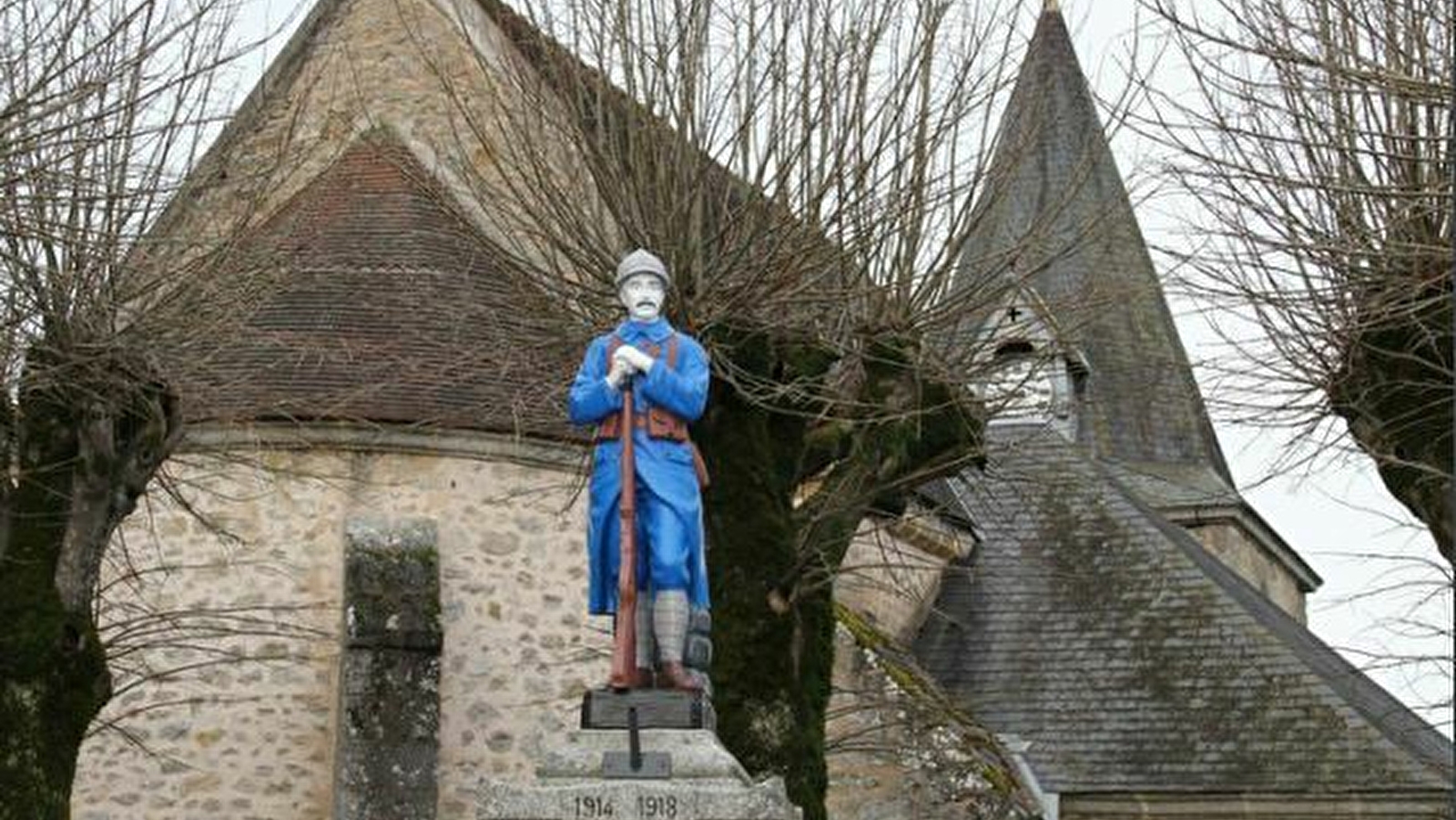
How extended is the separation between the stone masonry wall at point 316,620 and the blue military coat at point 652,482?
22.7ft

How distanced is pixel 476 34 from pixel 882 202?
5840mm

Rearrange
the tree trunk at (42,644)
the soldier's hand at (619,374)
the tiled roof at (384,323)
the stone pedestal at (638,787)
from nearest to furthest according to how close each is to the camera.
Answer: the stone pedestal at (638,787)
the soldier's hand at (619,374)
the tree trunk at (42,644)
the tiled roof at (384,323)

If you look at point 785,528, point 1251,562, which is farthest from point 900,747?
point 1251,562

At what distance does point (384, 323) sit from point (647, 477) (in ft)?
26.9

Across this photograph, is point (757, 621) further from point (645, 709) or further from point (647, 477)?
point (645, 709)

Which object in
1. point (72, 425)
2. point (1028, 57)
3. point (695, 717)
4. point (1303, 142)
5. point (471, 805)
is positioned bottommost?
point (695, 717)

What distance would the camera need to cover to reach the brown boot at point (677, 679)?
7.63 metres

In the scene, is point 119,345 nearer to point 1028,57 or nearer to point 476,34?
point 1028,57

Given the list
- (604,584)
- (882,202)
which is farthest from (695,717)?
(882,202)

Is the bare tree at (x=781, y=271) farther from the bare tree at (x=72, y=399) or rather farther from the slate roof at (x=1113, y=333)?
the slate roof at (x=1113, y=333)

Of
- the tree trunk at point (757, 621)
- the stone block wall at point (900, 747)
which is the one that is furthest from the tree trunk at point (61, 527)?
the stone block wall at point (900, 747)

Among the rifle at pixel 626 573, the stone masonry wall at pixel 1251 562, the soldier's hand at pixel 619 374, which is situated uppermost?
the stone masonry wall at pixel 1251 562

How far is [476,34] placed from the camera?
692 inches

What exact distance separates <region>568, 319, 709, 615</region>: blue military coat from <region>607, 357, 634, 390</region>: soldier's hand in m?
0.03
